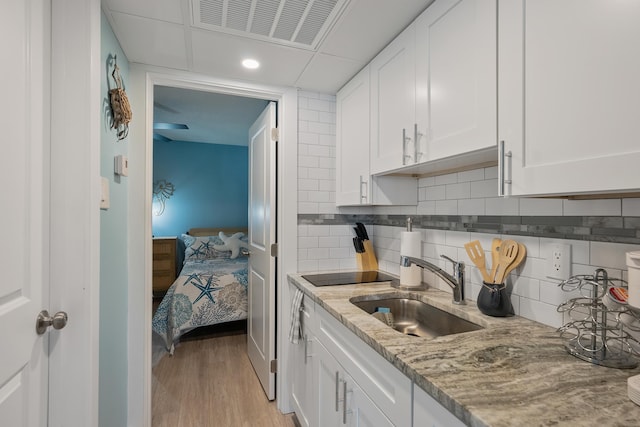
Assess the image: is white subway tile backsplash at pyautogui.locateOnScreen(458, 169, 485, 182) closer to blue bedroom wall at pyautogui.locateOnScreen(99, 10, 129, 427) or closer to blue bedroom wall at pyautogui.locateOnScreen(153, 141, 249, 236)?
blue bedroom wall at pyautogui.locateOnScreen(99, 10, 129, 427)

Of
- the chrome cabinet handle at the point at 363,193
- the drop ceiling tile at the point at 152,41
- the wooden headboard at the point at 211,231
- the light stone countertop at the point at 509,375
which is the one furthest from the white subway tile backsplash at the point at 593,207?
the wooden headboard at the point at 211,231

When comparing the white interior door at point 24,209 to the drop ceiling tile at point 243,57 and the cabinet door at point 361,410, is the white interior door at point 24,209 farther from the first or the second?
the cabinet door at point 361,410

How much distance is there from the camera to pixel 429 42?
1.26m

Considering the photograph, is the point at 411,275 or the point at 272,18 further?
the point at 411,275

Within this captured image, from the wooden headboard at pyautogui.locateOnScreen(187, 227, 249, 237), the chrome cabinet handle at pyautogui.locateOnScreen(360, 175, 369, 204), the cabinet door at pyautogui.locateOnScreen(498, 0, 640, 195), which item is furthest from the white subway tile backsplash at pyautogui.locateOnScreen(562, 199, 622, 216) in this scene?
the wooden headboard at pyautogui.locateOnScreen(187, 227, 249, 237)

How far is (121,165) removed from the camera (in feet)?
5.12

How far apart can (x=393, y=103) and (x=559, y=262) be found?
3.14 feet

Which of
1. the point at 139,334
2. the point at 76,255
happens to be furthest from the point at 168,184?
the point at 76,255

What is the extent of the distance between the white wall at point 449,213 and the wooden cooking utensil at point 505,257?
0.13ft

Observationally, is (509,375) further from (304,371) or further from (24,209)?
(24,209)

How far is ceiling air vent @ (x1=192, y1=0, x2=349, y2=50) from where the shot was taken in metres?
1.28

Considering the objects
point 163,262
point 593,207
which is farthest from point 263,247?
point 163,262

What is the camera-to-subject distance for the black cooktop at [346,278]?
1778mm

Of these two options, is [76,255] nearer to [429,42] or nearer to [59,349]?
[59,349]
